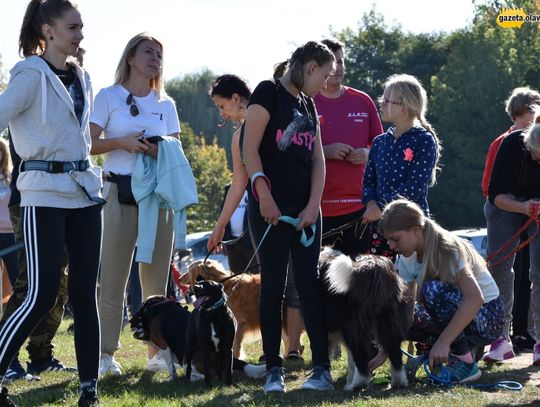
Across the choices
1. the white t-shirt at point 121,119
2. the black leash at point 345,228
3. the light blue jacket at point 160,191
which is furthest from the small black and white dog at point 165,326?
the black leash at point 345,228

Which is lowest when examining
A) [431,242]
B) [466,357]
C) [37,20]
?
[466,357]

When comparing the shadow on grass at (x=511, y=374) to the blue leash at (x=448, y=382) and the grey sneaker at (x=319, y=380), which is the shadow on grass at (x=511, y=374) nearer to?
the blue leash at (x=448, y=382)

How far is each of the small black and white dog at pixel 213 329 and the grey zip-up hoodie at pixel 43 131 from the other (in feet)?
4.36

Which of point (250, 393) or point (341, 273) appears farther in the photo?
point (250, 393)

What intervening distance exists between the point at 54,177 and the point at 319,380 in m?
1.99

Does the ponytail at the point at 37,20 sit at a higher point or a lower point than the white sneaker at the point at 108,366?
higher

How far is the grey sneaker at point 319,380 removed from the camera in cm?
→ 564

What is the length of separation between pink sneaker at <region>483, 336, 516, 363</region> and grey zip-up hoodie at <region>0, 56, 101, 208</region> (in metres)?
3.28

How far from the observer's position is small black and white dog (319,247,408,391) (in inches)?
214

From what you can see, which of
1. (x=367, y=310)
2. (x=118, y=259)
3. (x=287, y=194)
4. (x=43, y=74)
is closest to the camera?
(x=43, y=74)

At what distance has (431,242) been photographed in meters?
5.70

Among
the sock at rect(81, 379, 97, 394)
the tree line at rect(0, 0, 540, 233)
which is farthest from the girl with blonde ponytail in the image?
the tree line at rect(0, 0, 540, 233)

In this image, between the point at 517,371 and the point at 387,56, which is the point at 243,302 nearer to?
the point at 517,371

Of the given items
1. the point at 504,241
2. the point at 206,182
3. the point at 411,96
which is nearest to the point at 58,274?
the point at 411,96
